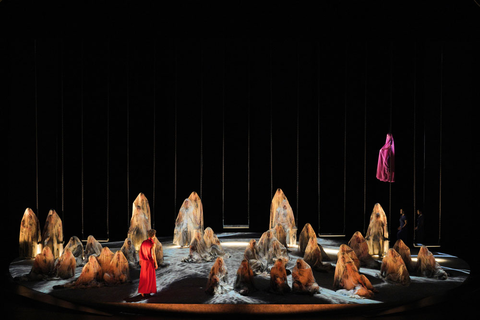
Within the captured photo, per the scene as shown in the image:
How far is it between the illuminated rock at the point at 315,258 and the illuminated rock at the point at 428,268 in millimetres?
1443

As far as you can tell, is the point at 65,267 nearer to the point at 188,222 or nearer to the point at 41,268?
the point at 41,268

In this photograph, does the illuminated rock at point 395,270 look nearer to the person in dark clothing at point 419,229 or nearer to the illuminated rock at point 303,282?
the illuminated rock at point 303,282

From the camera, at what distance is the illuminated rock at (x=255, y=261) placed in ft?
27.3

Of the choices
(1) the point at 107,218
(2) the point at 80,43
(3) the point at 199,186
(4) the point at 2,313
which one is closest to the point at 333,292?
(4) the point at 2,313

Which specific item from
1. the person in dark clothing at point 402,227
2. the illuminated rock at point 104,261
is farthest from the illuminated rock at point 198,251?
the person in dark clothing at point 402,227

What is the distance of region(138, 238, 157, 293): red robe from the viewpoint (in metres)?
7.05

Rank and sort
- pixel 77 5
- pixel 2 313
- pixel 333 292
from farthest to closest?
pixel 77 5
pixel 333 292
pixel 2 313

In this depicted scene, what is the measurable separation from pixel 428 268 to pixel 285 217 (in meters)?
3.27

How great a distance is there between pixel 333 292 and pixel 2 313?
14.6 feet

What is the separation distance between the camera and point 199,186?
39.1 ft

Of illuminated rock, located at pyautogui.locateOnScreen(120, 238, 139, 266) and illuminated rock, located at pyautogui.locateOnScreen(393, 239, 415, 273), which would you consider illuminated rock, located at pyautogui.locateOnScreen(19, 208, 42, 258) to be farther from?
illuminated rock, located at pyautogui.locateOnScreen(393, 239, 415, 273)

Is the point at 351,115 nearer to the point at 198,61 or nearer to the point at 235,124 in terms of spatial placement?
the point at 235,124

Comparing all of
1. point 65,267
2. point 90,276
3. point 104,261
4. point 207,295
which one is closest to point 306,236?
point 207,295

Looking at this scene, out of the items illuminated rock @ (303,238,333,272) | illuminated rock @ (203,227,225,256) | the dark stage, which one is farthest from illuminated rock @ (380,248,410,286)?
the dark stage
